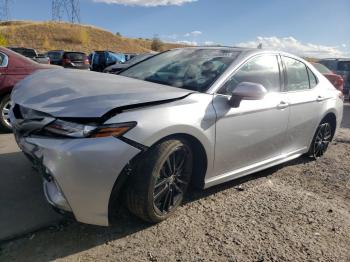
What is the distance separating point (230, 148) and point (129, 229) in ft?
3.94

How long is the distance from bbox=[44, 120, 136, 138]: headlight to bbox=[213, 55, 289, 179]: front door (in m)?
1.02

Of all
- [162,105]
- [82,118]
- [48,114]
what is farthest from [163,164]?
[48,114]

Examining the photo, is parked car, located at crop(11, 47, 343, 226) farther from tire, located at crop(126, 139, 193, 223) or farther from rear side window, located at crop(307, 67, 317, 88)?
rear side window, located at crop(307, 67, 317, 88)

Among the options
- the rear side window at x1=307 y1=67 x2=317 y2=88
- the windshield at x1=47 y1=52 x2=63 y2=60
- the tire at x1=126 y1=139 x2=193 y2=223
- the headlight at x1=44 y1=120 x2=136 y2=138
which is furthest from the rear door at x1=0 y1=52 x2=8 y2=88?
the windshield at x1=47 y1=52 x2=63 y2=60

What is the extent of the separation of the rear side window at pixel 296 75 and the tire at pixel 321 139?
77 centimetres

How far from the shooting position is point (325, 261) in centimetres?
294

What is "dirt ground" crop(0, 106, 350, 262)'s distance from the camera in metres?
2.81

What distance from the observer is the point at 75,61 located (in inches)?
768

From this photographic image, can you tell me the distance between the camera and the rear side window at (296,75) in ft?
14.6

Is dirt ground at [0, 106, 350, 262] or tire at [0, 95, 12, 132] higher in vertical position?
tire at [0, 95, 12, 132]

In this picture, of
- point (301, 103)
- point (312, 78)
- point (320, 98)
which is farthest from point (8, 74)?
point (320, 98)

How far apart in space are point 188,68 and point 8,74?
11.1 ft

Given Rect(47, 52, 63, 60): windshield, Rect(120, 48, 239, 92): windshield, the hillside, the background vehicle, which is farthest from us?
the hillside

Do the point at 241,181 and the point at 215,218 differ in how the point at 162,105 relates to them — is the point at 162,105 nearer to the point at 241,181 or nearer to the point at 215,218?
the point at 215,218
